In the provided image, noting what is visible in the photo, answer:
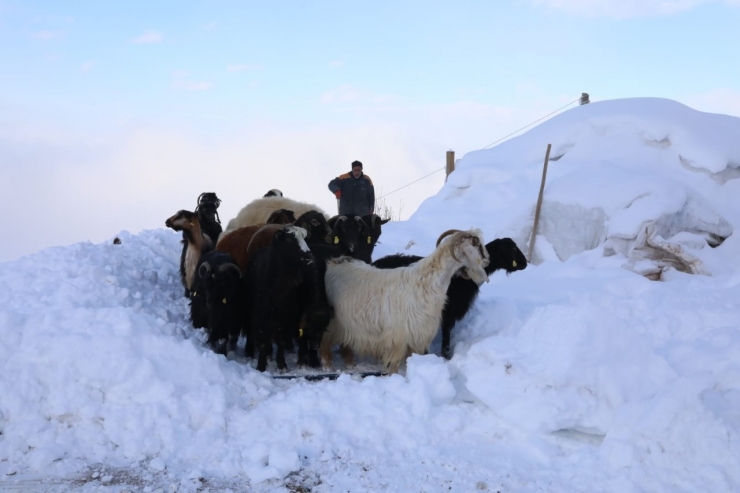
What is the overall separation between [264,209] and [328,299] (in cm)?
352

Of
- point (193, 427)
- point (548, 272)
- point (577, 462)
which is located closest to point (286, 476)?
point (193, 427)

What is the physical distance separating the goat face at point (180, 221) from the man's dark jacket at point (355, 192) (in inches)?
206

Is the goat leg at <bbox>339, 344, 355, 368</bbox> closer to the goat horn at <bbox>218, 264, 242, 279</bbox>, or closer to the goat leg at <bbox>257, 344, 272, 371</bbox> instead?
the goat leg at <bbox>257, 344, 272, 371</bbox>

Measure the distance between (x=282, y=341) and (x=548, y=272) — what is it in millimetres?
6749

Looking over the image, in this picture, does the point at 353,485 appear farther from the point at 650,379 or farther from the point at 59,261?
the point at 59,261

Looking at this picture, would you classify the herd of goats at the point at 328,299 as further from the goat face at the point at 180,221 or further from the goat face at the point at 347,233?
the goat face at the point at 180,221

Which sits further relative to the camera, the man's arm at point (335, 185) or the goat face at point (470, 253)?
the man's arm at point (335, 185)

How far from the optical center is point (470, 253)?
7395mm

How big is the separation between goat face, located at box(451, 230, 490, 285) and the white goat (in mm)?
3722

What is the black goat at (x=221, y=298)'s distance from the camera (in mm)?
7457

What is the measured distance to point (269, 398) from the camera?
6441 mm

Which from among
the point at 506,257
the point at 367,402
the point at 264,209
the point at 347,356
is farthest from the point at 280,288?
the point at 264,209

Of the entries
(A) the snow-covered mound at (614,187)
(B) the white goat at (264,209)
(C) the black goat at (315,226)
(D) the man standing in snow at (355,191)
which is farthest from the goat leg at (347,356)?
(A) the snow-covered mound at (614,187)

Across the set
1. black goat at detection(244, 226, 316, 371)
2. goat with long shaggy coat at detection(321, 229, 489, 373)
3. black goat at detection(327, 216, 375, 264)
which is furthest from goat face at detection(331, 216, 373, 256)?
black goat at detection(244, 226, 316, 371)
